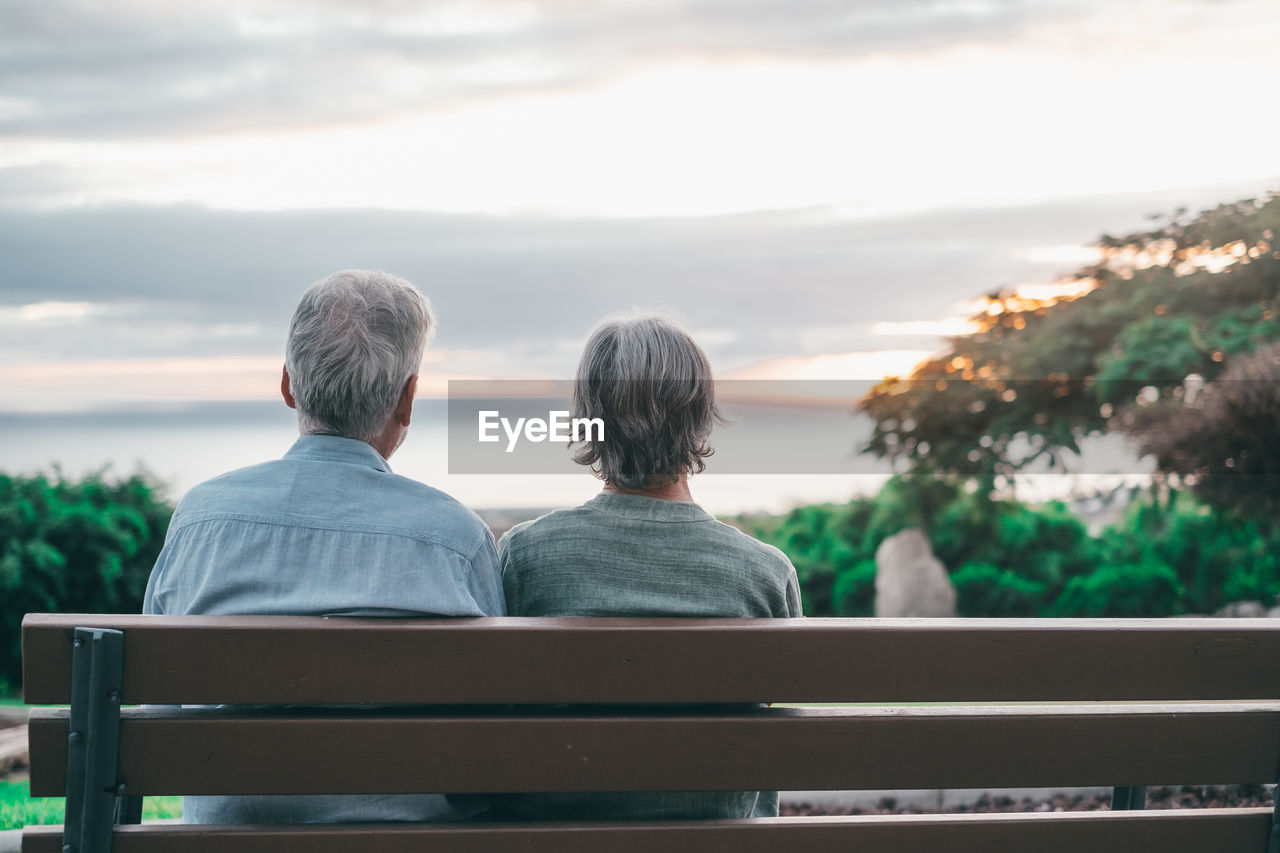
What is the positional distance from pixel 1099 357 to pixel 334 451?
7.71 meters

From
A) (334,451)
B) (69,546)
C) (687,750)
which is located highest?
(334,451)

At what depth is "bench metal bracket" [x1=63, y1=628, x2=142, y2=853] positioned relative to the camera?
154cm

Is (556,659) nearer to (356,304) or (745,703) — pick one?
(745,703)

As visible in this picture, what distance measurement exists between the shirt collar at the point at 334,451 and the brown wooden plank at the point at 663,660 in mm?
369

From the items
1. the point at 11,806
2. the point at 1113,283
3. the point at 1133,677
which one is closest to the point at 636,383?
the point at 1133,677

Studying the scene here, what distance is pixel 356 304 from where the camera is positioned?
1999mm

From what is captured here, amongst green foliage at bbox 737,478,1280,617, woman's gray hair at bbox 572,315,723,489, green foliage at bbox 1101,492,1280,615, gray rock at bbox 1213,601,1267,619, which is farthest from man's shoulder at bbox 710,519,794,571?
green foliage at bbox 1101,492,1280,615

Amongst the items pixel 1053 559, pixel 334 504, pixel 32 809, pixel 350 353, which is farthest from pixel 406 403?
pixel 1053 559

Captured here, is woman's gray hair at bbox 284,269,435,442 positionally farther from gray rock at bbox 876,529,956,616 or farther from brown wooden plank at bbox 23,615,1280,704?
gray rock at bbox 876,529,956,616

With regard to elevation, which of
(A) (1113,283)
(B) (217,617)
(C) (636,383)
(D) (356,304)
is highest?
(A) (1113,283)

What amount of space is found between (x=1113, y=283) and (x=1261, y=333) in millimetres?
1372

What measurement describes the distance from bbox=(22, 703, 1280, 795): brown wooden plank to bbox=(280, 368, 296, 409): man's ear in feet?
2.08

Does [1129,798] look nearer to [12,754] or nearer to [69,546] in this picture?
[12,754]

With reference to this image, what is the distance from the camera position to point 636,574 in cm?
191
